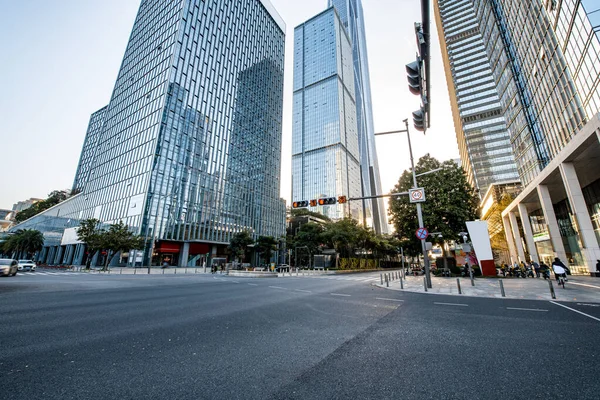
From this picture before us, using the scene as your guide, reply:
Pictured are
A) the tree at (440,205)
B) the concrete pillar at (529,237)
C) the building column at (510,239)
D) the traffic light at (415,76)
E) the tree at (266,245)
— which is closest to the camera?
the traffic light at (415,76)

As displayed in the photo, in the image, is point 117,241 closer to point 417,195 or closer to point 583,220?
point 417,195

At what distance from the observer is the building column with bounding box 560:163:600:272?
60.2 feet

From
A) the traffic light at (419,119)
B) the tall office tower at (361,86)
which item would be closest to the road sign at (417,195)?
the traffic light at (419,119)

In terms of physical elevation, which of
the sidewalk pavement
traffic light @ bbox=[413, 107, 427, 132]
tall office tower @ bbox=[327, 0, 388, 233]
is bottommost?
the sidewalk pavement

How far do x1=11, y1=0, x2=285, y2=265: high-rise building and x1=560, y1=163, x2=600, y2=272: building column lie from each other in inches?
1929

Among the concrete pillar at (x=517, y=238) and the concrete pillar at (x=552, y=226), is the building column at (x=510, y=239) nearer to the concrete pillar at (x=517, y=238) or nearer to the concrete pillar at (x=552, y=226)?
the concrete pillar at (x=517, y=238)

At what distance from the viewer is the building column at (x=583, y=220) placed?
18.4 metres

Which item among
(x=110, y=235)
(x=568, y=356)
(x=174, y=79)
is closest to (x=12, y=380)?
(x=568, y=356)

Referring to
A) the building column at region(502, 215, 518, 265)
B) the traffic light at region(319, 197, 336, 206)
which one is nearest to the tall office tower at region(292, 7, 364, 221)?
the building column at region(502, 215, 518, 265)

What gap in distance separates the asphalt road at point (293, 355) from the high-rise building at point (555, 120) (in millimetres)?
19627

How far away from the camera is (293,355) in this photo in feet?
11.9

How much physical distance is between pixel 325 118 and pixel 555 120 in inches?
3927

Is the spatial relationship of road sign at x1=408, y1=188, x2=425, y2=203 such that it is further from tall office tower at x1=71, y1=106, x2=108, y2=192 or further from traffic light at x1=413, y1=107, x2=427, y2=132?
tall office tower at x1=71, y1=106, x2=108, y2=192

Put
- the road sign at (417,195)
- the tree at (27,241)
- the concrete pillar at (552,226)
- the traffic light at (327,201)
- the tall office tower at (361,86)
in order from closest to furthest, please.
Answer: the road sign at (417,195) < the traffic light at (327,201) < the concrete pillar at (552,226) < the tree at (27,241) < the tall office tower at (361,86)
